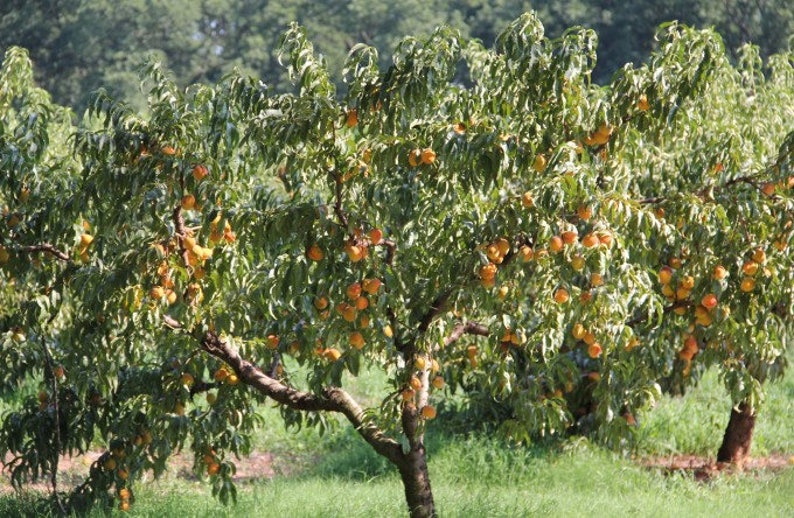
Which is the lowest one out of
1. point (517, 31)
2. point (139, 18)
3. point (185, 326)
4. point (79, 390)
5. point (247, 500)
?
point (247, 500)

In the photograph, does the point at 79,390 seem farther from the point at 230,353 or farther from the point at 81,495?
the point at 81,495

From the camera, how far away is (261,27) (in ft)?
94.3

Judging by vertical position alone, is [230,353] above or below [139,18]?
below

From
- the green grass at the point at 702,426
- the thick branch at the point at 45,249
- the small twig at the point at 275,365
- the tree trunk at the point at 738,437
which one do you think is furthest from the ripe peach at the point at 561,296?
the green grass at the point at 702,426

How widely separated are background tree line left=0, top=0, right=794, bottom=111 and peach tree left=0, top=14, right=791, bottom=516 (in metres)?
19.8

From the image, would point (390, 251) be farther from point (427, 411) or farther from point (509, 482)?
point (509, 482)

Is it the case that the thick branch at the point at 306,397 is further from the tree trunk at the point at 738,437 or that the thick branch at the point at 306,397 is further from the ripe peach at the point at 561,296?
the tree trunk at the point at 738,437

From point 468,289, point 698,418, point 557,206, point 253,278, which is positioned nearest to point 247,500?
point 253,278

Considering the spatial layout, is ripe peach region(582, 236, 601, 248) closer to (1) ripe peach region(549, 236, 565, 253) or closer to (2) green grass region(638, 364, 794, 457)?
(1) ripe peach region(549, 236, 565, 253)

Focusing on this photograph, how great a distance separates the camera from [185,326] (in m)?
4.39

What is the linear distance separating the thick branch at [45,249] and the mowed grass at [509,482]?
59.8 inches

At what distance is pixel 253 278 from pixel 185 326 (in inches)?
13.6

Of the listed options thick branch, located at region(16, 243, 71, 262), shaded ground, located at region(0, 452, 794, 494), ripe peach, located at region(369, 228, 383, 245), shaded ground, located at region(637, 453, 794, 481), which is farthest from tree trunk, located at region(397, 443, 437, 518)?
shaded ground, located at region(637, 453, 794, 481)

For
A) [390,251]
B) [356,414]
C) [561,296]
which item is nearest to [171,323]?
[356,414]
